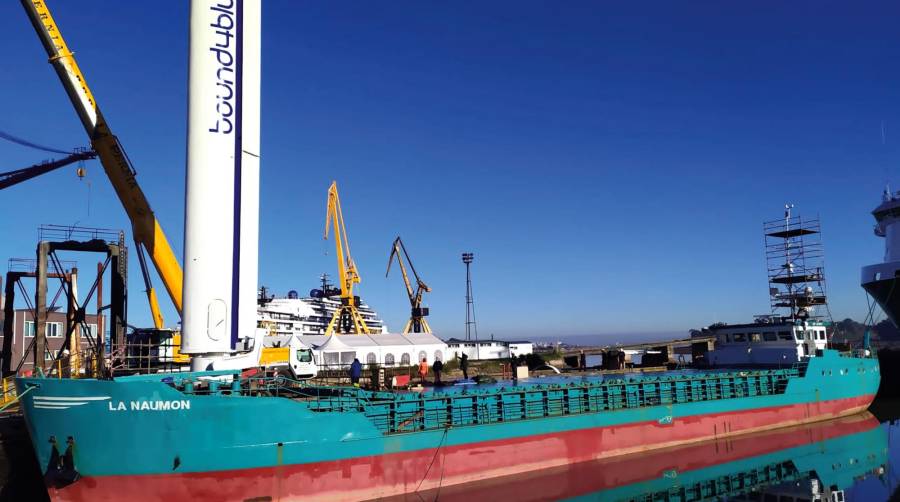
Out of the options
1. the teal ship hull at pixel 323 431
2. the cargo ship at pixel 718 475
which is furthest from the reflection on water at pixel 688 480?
the teal ship hull at pixel 323 431

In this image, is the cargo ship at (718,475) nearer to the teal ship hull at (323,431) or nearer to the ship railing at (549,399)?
the teal ship hull at (323,431)

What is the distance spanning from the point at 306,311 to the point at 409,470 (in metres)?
92.2

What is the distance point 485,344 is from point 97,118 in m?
49.8

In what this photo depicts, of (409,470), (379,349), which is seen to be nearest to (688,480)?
(409,470)

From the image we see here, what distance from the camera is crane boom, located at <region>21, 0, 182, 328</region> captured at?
71.1ft

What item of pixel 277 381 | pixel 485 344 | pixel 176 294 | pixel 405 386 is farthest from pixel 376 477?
pixel 485 344

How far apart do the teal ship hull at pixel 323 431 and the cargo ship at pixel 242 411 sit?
4 centimetres

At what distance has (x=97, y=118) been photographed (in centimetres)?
2288

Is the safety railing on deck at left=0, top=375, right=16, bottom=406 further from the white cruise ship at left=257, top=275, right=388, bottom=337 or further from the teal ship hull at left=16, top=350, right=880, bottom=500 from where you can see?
the white cruise ship at left=257, top=275, right=388, bottom=337

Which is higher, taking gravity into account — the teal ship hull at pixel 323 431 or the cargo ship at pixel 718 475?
the teal ship hull at pixel 323 431

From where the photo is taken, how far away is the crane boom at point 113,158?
21.7 metres

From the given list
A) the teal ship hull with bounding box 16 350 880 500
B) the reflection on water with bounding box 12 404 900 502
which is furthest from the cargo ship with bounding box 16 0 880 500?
the reflection on water with bounding box 12 404 900 502

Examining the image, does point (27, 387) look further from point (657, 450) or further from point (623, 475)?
point (657, 450)

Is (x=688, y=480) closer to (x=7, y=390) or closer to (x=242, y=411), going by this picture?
(x=242, y=411)
